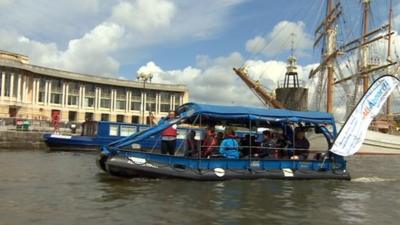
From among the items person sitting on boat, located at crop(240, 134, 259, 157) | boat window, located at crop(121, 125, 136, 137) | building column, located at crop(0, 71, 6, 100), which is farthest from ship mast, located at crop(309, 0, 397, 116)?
building column, located at crop(0, 71, 6, 100)

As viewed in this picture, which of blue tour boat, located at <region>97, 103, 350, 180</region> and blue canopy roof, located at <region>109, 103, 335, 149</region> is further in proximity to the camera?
blue canopy roof, located at <region>109, 103, 335, 149</region>

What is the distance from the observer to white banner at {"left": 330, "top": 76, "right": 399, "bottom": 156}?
20969mm

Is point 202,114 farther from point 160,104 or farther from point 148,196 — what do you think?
point 160,104

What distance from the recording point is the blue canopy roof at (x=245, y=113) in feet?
65.7

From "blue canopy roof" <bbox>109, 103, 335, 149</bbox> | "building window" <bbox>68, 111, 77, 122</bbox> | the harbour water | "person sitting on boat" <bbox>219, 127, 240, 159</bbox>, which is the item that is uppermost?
"building window" <bbox>68, 111, 77, 122</bbox>

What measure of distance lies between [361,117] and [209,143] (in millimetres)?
6261

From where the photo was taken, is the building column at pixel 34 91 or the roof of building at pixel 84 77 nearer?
the roof of building at pixel 84 77

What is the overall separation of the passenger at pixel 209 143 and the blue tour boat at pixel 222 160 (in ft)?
1.15

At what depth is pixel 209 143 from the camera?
810 inches

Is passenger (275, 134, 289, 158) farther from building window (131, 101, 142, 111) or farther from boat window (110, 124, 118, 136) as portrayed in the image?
building window (131, 101, 142, 111)

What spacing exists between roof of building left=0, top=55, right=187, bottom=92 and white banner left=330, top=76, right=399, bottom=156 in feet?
251

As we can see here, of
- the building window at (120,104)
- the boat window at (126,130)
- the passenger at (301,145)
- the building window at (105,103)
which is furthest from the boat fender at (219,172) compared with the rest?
the building window at (120,104)

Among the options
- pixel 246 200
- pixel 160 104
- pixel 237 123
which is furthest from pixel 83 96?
pixel 246 200

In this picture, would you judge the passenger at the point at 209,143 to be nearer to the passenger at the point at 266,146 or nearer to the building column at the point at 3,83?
the passenger at the point at 266,146
